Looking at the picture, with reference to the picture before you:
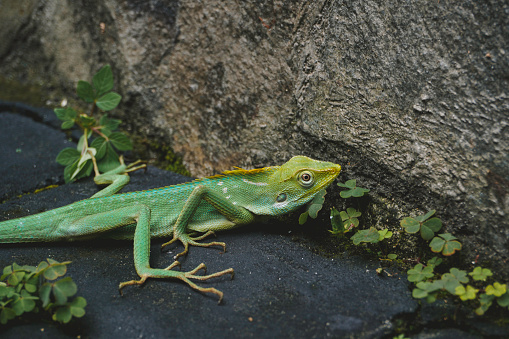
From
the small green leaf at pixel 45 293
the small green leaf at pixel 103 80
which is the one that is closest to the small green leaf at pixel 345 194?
the small green leaf at pixel 45 293

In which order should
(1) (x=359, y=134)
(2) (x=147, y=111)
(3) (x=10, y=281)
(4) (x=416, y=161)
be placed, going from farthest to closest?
(2) (x=147, y=111)
(1) (x=359, y=134)
(4) (x=416, y=161)
(3) (x=10, y=281)

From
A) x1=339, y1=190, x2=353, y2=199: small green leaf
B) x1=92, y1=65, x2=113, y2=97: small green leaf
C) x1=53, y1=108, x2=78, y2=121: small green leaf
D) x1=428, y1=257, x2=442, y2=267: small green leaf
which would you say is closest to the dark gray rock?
x1=428, y1=257, x2=442, y2=267: small green leaf

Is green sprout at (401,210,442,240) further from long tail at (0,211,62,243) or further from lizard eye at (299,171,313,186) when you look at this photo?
long tail at (0,211,62,243)

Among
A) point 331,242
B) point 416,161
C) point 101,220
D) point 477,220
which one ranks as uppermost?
point 416,161

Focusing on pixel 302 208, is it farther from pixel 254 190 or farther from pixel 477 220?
pixel 477 220

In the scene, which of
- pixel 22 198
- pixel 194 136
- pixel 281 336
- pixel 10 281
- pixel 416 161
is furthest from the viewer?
pixel 194 136

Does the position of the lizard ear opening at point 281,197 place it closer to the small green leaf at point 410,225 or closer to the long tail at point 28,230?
the small green leaf at point 410,225

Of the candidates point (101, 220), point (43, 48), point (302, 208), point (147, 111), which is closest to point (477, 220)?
point (302, 208)
